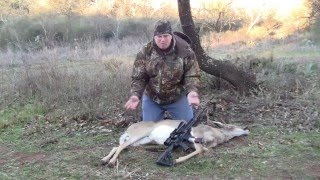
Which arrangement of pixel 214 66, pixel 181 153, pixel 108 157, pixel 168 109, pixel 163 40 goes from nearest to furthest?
pixel 108 157 → pixel 181 153 → pixel 163 40 → pixel 168 109 → pixel 214 66

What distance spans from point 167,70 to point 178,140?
0.96 meters

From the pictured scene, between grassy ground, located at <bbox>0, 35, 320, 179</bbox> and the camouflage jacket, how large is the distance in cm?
82

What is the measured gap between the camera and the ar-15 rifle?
4.73m

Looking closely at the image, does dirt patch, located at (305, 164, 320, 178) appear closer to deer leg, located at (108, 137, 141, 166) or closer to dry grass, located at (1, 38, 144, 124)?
deer leg, located at (108, 137, 141, 166)

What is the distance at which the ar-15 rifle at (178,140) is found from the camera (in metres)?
4.73

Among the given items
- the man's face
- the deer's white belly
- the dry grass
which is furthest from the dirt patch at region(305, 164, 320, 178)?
the dry grass

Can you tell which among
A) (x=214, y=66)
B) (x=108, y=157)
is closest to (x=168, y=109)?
(x=108, y=157)

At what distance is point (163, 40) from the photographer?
5.23 m

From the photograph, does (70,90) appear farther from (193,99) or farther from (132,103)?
(193,99)

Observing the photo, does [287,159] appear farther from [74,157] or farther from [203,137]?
[74,157]

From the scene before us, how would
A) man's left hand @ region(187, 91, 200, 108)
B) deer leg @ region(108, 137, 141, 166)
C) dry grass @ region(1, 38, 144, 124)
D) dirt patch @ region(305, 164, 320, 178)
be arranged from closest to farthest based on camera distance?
dirt patch @ region(305, 164, 320, 178) → deer leg @ region(108, 137, 141, 166) → man's left hand @ region(187, 91, 200, 108) → dry grass @ region(1, 38, 144, 124)

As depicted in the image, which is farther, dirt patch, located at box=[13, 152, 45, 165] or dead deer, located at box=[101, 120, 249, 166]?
dead deer, located at box=[101, 120, 249, 166]

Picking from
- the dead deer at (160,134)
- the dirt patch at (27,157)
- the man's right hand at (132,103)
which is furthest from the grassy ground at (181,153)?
the man's right hand at (132,103)

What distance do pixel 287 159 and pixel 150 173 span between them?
155cm
